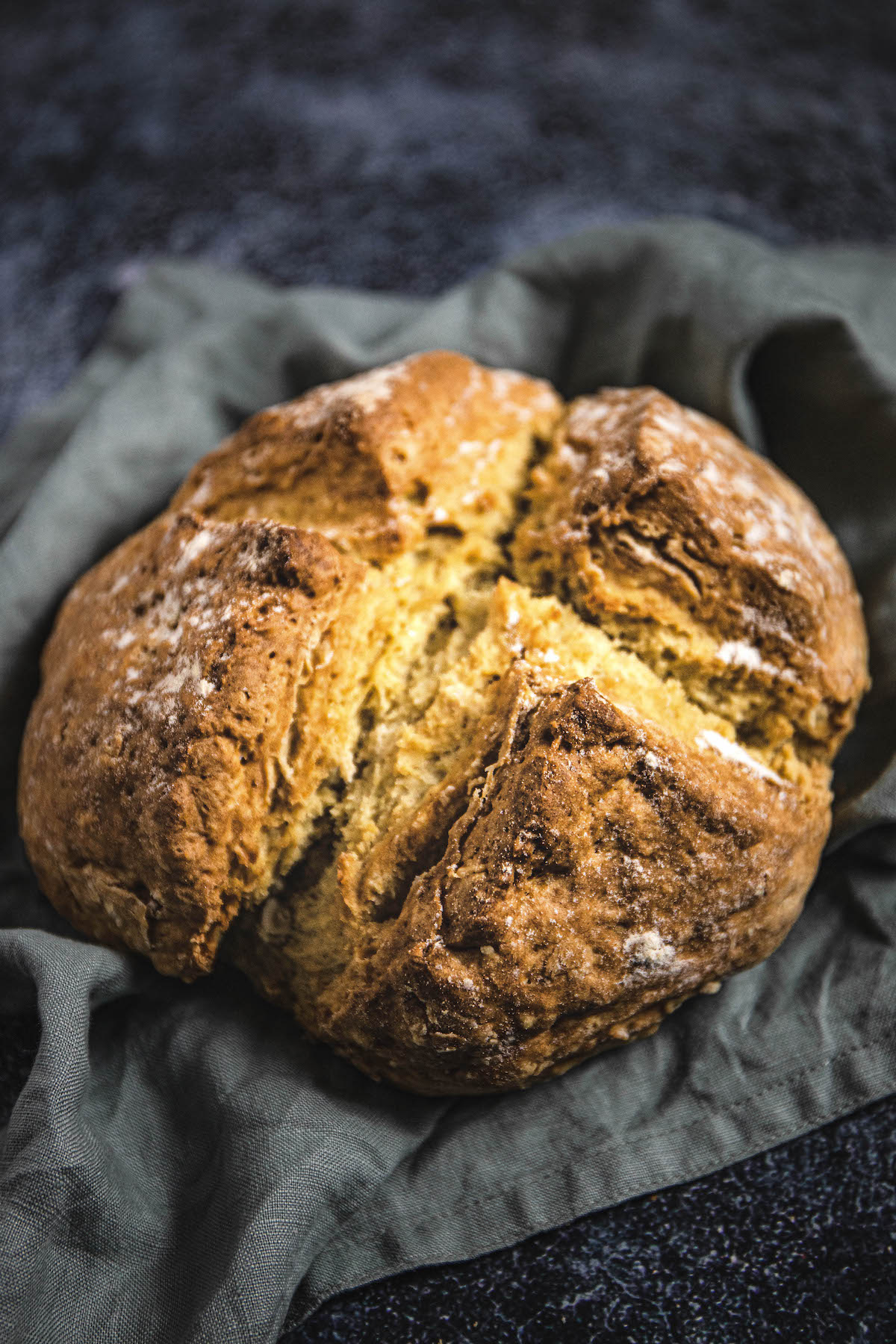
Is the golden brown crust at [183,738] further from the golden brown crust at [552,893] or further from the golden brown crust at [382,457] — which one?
the golden brown crust at [552,893]

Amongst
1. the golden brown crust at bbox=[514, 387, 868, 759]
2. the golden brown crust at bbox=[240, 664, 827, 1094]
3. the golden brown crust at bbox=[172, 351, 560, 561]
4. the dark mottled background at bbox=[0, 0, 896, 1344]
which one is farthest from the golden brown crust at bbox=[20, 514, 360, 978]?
the dark mottled background at bbox=[0, 0, 896, 1344]

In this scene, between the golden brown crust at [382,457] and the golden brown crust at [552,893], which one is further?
the golden brown crust at [382,457]

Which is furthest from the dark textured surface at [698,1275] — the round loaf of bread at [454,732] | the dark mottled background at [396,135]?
the dark mottled background at [396,135]

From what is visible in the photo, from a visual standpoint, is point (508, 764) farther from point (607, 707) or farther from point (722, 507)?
point (722, 507)

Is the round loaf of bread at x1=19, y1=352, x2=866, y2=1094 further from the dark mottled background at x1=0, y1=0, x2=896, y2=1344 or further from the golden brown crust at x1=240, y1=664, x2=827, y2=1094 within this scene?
the dark mottled background at x1=0, y1=0, x2=896, y2=1344

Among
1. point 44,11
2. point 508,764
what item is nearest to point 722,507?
point 508,764

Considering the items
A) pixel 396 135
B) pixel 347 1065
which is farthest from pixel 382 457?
pixel 396 135
